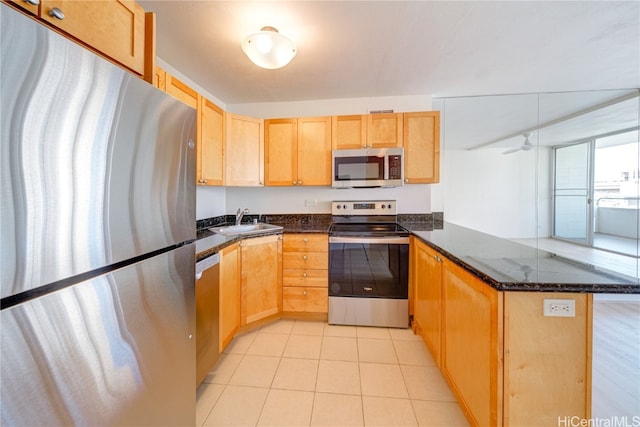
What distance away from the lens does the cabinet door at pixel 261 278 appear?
227cm

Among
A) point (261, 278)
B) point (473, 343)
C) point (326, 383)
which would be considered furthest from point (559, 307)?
point (261, 278)

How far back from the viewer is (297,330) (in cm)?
240

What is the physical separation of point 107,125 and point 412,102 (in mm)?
2953

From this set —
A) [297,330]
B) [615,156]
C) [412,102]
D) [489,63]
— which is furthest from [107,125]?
[615,156]

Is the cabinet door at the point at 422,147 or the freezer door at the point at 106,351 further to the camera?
the cabinet door at the point at 422,147

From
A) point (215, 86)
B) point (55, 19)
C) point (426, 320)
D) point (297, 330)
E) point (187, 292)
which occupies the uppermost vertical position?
point (215, 86)

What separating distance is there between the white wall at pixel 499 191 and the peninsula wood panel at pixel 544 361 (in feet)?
17.4

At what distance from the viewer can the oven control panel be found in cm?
292

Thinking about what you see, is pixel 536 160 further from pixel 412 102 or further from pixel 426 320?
pixel 426 320

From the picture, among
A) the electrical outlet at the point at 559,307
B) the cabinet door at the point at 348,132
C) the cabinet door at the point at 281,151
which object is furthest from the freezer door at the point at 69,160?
the cabinet door at the point at 348,132

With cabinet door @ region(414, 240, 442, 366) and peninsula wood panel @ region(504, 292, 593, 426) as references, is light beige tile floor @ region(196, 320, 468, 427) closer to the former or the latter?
cabinet door @ region(414, 240, 442, 366)

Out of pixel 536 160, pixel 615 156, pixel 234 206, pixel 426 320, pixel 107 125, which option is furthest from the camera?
pixel 536 160

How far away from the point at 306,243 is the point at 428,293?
1.15m

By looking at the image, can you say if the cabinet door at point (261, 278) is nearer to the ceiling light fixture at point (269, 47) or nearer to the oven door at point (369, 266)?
the oven door at point (369, 266)
